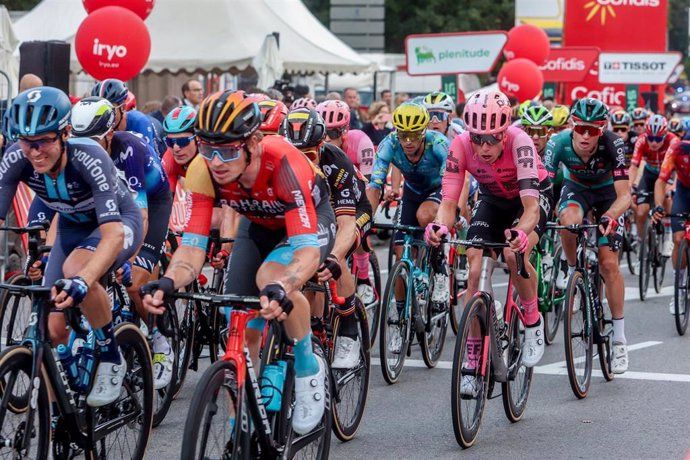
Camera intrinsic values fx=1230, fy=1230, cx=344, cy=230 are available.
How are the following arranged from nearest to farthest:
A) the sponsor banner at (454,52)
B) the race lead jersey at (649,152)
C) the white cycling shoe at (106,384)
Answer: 1. the white cycling shoe at (106,384)
2. the race lead jersey at (649,152)
3. the sponsor banner at (454,52)

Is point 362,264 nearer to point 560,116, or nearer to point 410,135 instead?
point 410,135

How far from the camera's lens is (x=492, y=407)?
821cm

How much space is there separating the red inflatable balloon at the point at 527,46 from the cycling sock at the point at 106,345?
22.8m

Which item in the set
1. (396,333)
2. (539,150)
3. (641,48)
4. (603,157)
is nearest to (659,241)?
(539,150)

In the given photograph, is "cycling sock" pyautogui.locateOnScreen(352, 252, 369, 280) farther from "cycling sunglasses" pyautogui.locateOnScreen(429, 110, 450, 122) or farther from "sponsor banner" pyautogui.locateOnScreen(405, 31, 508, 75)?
"sponsor banner" pyautogui.locateOnScreen(405, 31, 508, 75)

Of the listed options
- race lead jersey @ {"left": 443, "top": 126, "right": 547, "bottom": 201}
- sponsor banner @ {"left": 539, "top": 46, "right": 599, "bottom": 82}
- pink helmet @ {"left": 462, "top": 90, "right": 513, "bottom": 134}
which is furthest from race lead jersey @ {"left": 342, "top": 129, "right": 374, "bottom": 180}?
sponsor banner @ {"left": 539, "top": 46, "right": 599, "bottom": 82}

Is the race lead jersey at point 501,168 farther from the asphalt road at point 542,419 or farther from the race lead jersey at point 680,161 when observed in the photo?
the race lead jersey at point 680,161

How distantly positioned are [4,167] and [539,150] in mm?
5957

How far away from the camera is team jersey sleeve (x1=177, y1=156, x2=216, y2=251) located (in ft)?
17.9

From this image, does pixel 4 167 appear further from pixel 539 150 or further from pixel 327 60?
pixel 327 60

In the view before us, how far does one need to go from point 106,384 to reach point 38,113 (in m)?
1.29

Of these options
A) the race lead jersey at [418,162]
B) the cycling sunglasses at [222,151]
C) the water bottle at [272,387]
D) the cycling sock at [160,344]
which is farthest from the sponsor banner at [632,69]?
the cycling sunglasses at [222,151]

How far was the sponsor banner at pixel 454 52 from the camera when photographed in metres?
21.7

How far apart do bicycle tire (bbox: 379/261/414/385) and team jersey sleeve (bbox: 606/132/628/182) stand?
1694 millimetres
